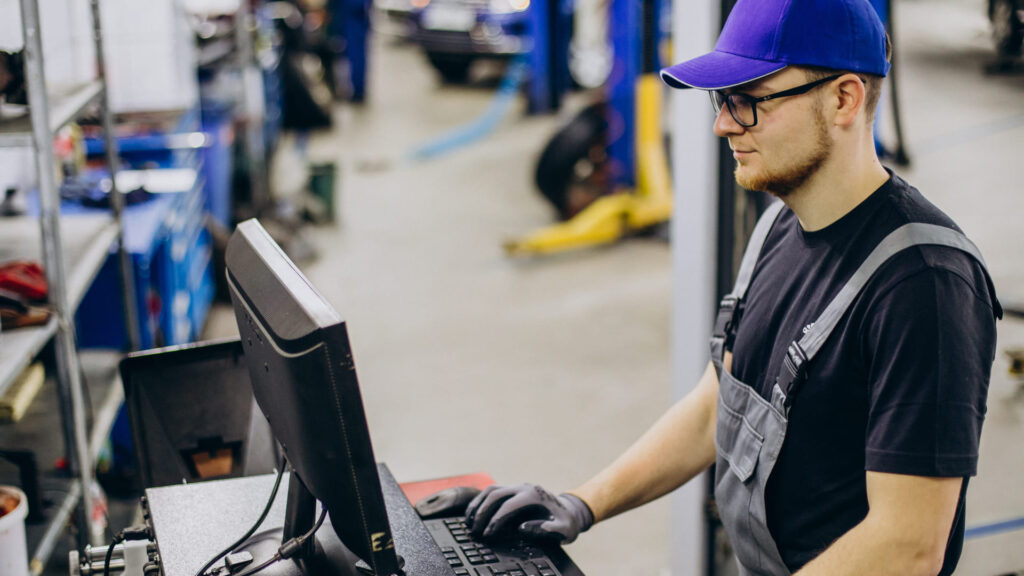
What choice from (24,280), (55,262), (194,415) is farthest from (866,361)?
(24,280)

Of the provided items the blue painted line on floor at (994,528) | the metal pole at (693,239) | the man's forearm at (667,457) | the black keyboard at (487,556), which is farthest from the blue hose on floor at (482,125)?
the black keyboard at (487,556)

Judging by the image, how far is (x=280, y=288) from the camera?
1511 millimetres

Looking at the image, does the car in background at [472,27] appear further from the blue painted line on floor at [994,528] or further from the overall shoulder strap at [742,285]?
the overall shoulder strap at [742,285]

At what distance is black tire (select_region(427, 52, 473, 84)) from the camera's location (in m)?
12.0

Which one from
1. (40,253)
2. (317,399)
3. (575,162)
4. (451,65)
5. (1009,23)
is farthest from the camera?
(451,65)

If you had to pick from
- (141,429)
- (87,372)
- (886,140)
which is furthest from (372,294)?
(141,429)

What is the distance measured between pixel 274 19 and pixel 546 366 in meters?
5.78

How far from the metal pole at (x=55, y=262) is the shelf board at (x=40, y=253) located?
0.27ft

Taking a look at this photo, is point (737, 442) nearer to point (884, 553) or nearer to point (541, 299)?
point (884, 553)

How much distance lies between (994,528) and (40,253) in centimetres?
304

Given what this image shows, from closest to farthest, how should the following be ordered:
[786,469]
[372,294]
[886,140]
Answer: [786,469] < [886,140] < [372,294]

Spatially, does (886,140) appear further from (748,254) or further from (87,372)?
(87,372)

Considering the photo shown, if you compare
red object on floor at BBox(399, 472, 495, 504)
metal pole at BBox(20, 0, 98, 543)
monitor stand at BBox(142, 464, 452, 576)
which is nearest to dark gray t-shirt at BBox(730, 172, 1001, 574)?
monitor stand at BBox(142, 464, 452, 576)

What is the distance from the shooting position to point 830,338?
5.49 ft
